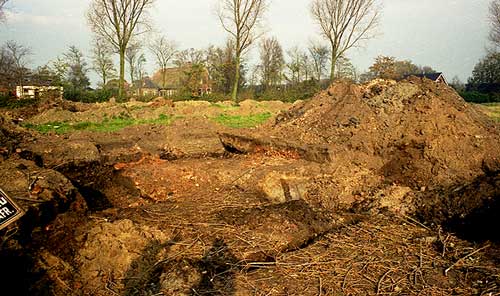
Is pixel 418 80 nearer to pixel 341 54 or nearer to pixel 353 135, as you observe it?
pixel 353 135

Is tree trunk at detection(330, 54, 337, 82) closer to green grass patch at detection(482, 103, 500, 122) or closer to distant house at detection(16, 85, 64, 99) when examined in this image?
green grass patch at detection(482, 103, 500, 122)

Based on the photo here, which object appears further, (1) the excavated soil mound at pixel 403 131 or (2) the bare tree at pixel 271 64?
(2) the bare tree at pixel 271 64

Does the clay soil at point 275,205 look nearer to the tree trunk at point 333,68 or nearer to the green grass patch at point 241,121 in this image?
the green grass patch at point 241,121

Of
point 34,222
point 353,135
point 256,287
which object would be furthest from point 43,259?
point 353,135

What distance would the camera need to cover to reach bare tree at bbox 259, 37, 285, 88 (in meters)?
40.0

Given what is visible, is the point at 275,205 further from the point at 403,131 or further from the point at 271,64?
the point at 271,64

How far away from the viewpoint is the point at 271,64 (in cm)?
4212

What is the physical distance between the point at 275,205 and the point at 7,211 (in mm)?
3782

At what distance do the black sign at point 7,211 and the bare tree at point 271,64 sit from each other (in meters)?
37.7

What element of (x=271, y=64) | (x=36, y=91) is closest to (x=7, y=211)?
(x=36, y=91)

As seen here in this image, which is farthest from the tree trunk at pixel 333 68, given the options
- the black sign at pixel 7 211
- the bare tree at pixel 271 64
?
the black sign at pixel 7 211

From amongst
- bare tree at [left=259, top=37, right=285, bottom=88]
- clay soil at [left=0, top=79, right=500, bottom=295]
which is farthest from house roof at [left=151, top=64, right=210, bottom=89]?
clay soil at [left=0, top=79, right=500, bottom=295]

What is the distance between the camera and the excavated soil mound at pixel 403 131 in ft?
24.5

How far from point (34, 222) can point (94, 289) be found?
1.38 metres
